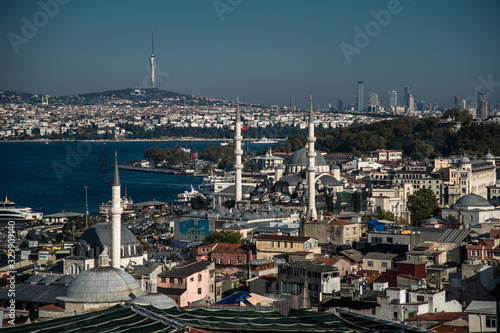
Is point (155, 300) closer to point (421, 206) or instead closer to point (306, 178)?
point (421, 206)

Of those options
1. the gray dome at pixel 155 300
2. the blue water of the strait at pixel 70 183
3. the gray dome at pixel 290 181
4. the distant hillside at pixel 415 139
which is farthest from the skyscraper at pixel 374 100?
the gray dome at pixel 155 300

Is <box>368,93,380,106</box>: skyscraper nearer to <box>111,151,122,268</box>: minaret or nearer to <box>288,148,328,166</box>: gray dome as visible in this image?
<box>288,148,328,166</box>: gray dome

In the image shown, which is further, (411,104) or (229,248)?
(411,104)

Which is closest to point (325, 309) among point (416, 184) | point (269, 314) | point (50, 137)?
point (269, 314)

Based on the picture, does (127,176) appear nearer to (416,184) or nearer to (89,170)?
(89,170)

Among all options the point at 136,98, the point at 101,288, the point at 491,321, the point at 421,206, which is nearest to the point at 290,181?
the point at 421,206

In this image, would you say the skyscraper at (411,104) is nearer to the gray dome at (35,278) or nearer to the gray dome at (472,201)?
the gray dome at (472,201)
